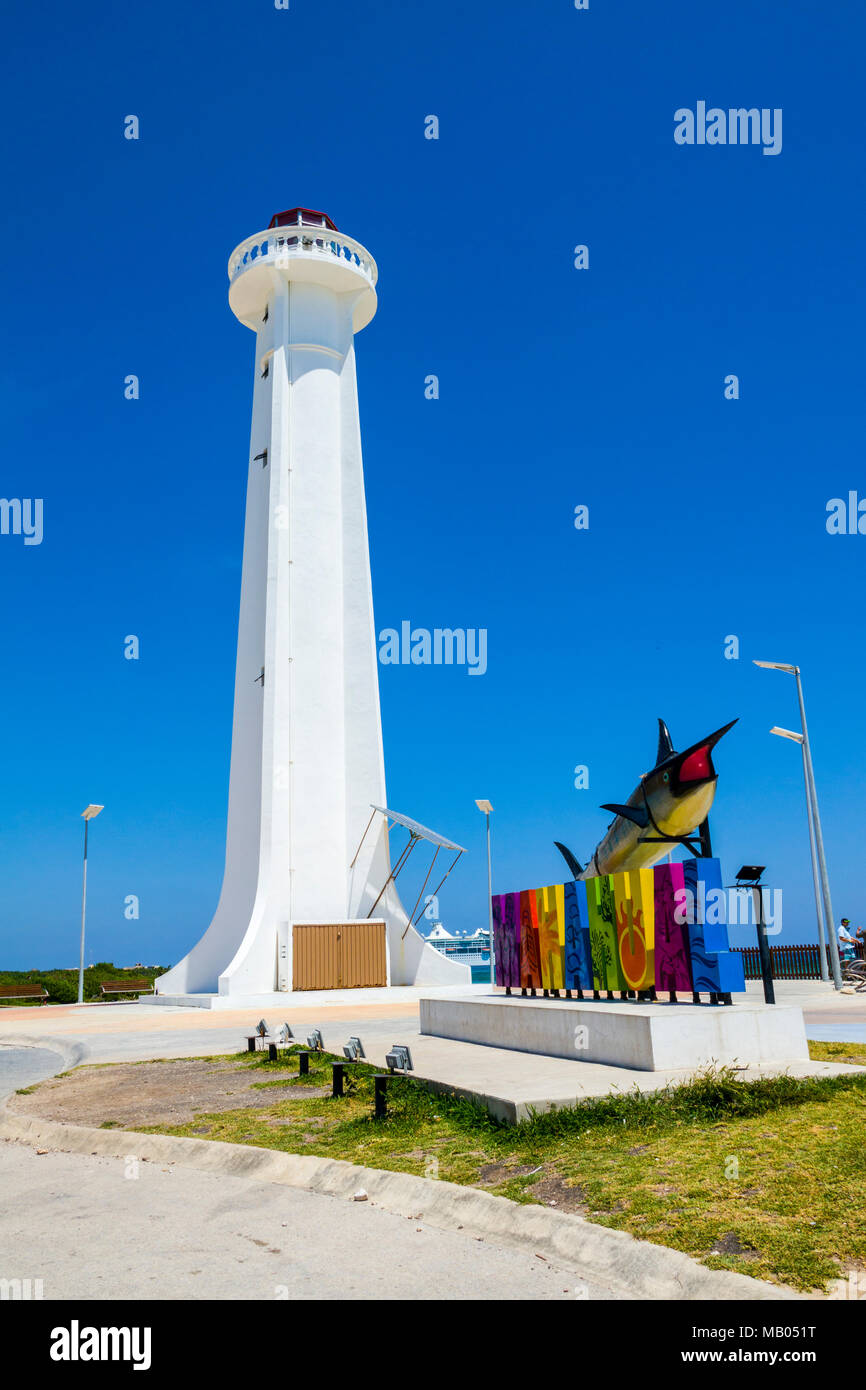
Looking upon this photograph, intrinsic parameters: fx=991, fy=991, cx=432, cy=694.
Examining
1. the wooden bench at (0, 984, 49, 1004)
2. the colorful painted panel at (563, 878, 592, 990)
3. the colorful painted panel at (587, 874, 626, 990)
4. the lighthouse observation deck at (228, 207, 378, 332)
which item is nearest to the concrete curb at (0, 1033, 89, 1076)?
the colorful painted panel at (563, 878, 592, 990)

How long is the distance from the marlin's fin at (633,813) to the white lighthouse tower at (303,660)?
2310 cm

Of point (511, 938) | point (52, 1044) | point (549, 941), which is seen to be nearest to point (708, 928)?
point (549, 941)

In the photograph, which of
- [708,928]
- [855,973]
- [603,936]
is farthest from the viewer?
[855,973]

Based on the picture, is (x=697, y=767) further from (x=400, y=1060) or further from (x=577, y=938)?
(x=400, y=1060)

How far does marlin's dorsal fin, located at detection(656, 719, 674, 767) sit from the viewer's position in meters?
14.3

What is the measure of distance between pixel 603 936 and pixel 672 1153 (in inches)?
279

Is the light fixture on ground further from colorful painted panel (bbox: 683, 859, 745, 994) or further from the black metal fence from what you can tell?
the black metal fence

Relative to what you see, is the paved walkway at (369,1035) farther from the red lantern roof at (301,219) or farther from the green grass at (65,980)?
the red lantern roof at (301,219)

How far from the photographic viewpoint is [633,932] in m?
13.4

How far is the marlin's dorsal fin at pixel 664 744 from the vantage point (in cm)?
1434

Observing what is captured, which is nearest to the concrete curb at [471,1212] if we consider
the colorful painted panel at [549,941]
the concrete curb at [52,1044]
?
the colorful painted panel at [549,941]

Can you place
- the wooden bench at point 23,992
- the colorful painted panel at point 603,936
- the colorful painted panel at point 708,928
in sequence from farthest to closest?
the wooden bench at point 23,992 → the colorful painted panel at point 603,936 → the colorful painted panel at point 708,928

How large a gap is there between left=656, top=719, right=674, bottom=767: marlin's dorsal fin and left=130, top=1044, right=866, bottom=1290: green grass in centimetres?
531

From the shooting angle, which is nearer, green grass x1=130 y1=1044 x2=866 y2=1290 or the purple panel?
A: green grass x1=130 y1=1044 x2=866 y2=1290
